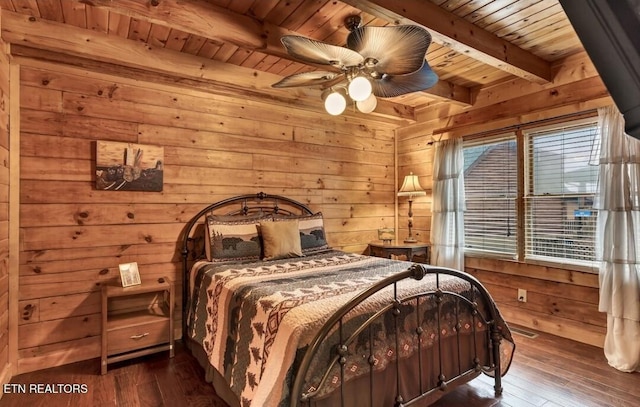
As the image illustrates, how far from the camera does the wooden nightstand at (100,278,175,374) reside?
240cm

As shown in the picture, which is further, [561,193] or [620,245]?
[561,193]

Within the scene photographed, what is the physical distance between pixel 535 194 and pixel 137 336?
→ 365 centimetres

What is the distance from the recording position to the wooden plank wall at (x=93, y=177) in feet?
8.13

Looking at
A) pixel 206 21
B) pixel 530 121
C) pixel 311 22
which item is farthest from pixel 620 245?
pixel 206 21

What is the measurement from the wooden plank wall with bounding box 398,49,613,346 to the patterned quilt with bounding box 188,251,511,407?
124cm

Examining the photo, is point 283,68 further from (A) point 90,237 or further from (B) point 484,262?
(B) point 484,262

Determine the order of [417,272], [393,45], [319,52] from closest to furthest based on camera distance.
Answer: [417,272]
[393,45]
[319,52]

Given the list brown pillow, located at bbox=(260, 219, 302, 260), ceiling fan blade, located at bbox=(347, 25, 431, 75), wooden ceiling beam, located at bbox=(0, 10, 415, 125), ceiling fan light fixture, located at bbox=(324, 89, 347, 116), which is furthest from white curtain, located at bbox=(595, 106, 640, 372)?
wooden ceiling beam, located at bbox=(0, 10, 415, 125)

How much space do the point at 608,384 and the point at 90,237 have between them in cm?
387

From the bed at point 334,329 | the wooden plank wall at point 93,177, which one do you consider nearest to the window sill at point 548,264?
the bed at point 334,329

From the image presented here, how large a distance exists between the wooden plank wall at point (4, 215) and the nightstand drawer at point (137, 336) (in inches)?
24.6

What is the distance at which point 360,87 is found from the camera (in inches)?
74.9

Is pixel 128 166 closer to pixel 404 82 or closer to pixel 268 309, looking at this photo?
pixel 268 309

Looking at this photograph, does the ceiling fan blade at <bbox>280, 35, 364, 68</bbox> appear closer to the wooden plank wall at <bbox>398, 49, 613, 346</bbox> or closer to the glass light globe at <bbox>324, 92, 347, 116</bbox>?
the glass light globe at <bbox>324, 92, 347, 116</bbox>
